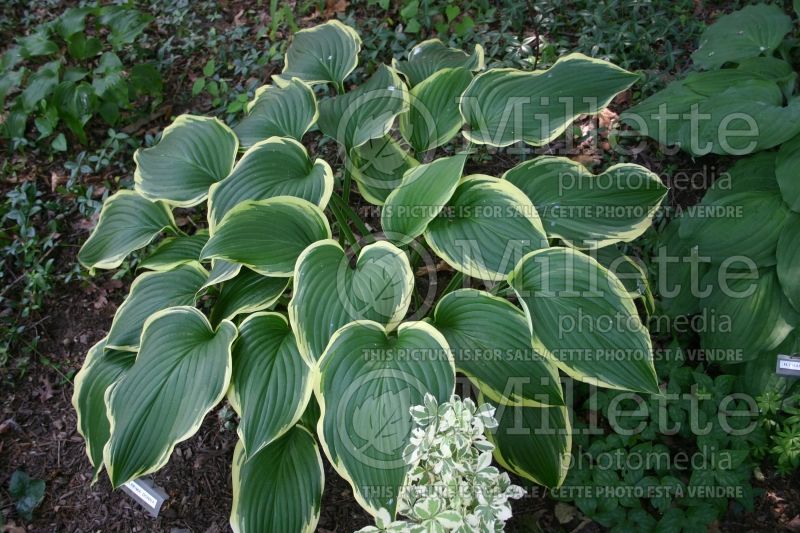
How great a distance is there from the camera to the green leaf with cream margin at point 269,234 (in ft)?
6.15

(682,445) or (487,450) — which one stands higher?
(487,450)

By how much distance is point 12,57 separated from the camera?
3.25 metres

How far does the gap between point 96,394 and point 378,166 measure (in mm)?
1273

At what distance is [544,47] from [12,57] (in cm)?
275

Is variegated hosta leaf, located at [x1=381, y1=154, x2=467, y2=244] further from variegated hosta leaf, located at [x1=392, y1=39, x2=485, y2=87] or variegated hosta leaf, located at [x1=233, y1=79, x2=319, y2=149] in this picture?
variegated hosta leaf, located at [x1=392, y1=39, x2=485, y2=87]

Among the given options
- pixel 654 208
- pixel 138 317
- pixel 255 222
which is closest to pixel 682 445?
pixel 654 208

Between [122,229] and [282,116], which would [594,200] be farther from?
[122,229]

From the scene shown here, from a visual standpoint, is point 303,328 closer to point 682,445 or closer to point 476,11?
point 682,445

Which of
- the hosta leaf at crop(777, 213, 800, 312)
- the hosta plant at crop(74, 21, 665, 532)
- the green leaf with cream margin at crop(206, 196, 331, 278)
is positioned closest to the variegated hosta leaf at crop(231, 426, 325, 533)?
the hosta plant at crop(74, 21, 665, 532)

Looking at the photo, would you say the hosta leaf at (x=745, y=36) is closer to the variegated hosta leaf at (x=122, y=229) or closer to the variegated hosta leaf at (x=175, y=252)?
the variegated hosta leaf at (x=175, y=252)

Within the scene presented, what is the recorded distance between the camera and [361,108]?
2.32 m

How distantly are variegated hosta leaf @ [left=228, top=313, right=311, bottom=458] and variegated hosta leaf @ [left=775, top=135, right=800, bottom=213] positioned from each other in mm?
1639

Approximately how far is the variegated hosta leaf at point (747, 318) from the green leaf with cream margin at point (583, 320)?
59cm

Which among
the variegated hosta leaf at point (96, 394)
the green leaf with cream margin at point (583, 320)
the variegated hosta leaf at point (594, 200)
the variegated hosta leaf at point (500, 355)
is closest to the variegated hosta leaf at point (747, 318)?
the variegated hosta leaf at point (594, 200)
